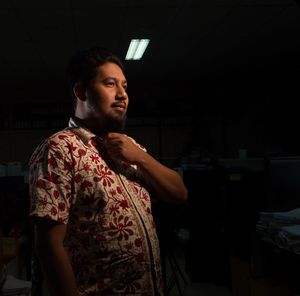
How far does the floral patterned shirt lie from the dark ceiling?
1.40 m

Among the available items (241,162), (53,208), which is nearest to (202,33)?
(241,162)

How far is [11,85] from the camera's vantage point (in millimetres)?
6781

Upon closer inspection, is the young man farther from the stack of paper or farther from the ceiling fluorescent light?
the ceiling fluorescent light

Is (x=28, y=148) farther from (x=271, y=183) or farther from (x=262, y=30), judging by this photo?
(x=271, y=183)

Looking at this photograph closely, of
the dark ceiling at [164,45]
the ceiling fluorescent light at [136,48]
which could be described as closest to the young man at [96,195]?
the dark ceiling at [164,45]

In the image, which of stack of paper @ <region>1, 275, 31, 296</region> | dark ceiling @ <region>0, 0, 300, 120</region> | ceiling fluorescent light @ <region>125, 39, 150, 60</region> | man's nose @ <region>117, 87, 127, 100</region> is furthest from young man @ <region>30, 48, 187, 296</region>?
ceiling fluorescent light @ <region>125, 39, 150, 60</region>

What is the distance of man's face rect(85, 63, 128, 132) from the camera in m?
0.98

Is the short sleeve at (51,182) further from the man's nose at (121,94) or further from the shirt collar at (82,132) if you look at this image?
the man's nose at (121,94)

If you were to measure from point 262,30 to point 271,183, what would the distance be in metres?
2.79

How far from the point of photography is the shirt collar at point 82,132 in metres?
0.94

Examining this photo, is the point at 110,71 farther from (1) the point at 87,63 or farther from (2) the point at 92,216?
(2) the point at 92,216


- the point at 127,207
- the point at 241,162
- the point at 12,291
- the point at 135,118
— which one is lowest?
the point at 12,291

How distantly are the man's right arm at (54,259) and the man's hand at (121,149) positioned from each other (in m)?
0.26

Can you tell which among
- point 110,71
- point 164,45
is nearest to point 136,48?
point 164,45
